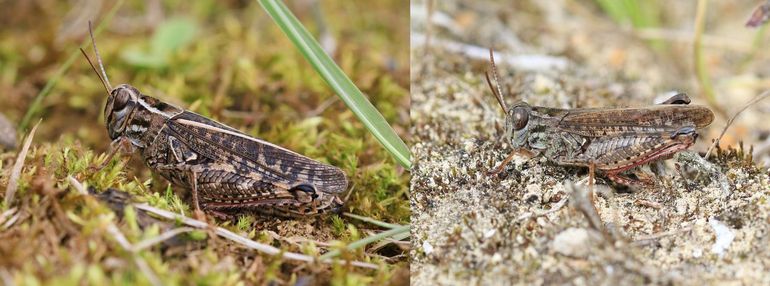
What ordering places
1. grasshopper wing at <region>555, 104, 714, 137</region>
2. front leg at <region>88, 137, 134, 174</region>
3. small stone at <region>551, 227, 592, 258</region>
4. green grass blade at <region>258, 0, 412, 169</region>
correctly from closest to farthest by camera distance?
small stone at <region>551, 227, 592, 258</region>, green grass blade at <region>258, 0, 412, 169</region>, grasshopper wing at <region>555, 104, 714, 137</region>, front leg at <region>88, 137, 134, 174</region>

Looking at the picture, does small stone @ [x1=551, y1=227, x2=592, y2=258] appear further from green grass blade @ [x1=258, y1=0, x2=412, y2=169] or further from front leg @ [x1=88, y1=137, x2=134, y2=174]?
front leg @ [x1=88, y1=137, x2=134, y2=174]

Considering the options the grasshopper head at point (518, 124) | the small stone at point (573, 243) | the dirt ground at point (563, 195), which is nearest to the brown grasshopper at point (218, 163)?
the dirt ground at point (563, 195)

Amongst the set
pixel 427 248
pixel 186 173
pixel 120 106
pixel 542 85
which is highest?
pixel 542 85

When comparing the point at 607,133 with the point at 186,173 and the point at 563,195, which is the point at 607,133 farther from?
the point at 186,173

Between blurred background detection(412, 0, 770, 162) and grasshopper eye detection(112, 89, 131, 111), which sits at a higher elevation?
blurred background detection(412, 0, 770, 162)

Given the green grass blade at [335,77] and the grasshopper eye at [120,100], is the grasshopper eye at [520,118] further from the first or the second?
→ the grasshopper eye at [120,100]

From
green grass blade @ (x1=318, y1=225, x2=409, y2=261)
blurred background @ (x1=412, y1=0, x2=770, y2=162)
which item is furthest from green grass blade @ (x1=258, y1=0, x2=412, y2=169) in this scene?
blurred background @ (x1=412, y1=0, x2=770, y2=162)

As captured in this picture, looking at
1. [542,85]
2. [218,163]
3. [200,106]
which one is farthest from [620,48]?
[218,163]
